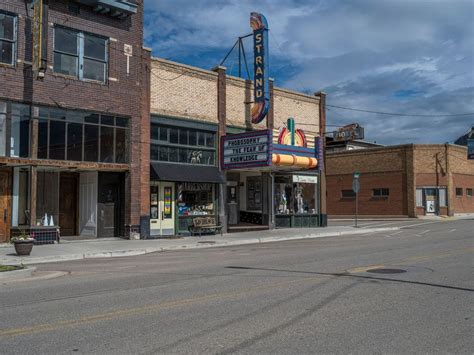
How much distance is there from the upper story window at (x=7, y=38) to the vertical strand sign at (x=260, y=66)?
11.5 meters

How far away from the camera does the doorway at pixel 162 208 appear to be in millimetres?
22453

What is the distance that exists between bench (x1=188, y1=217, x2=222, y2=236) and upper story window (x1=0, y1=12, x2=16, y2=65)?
33.2 feet

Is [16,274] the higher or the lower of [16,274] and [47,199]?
the lower

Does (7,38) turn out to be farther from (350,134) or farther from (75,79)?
(350,134)

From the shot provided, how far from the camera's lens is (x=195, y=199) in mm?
24094

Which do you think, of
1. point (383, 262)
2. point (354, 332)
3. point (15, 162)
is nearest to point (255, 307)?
point (354, 332)

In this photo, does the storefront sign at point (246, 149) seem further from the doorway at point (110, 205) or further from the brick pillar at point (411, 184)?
the brick pillar at point (411, 184)

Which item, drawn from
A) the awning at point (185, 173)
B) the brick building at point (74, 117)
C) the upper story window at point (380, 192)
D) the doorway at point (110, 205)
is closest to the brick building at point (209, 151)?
the awning at point (185, 173)

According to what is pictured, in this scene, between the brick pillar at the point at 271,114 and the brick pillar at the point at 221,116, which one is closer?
the brick pillar at the point at 221,116

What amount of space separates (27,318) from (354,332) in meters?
4.52

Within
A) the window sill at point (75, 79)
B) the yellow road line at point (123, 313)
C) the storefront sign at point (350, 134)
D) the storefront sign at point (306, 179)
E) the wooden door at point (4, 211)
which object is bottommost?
the yellow road line at point (123, 313)

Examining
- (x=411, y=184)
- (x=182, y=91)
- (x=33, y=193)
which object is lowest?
(x=33, y=193)

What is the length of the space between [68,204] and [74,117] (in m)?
4.17

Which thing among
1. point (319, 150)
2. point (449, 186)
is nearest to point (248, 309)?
point (319, 150)
